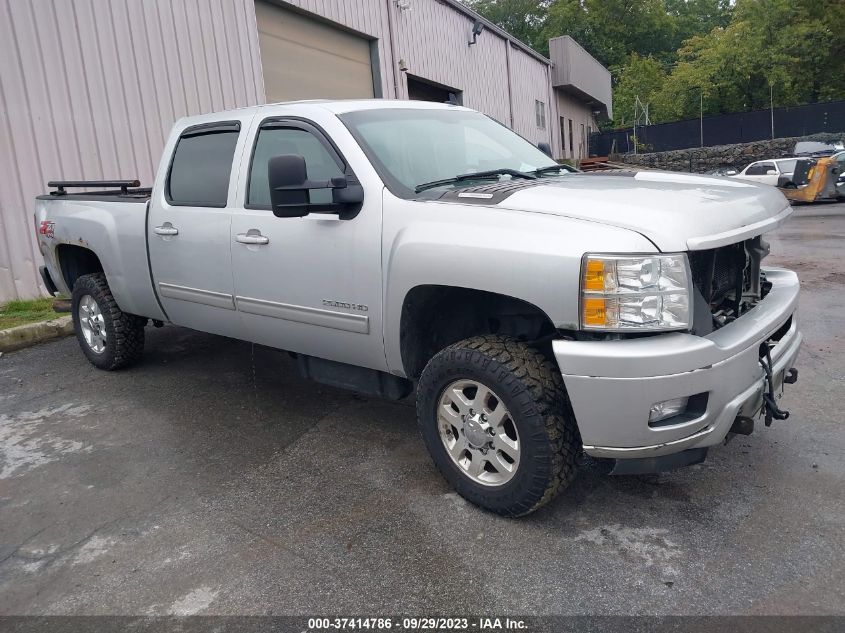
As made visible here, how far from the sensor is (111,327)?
5398 mm

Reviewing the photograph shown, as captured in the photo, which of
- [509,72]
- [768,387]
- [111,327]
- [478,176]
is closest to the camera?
[768,387]

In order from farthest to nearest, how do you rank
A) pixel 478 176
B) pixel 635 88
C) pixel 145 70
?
pixel 635 88
pixel 145 70
pixel 478 176

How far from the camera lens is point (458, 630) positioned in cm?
242

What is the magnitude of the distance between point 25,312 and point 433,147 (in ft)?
18.2

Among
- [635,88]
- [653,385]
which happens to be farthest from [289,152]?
[635,88]

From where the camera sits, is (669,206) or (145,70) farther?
(145,70)

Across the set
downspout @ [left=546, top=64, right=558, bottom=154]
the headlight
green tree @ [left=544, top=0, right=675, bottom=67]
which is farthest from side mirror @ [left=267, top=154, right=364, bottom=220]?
green tree @ [left=544, top=0, right=675, bottom=67]

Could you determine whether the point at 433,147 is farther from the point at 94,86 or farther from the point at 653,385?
the point at 94,86

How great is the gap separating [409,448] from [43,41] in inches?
272

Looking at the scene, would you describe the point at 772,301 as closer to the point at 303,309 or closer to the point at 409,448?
the point at 409,448

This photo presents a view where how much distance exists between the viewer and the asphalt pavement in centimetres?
261

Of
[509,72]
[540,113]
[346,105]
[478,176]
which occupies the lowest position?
[478,176]

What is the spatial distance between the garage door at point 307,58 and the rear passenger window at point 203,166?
22.6 feet

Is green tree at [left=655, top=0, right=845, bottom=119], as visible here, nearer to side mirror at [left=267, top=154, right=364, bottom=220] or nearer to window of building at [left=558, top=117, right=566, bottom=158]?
window of building at [left=558, top=117, right=566, bottom=158]
